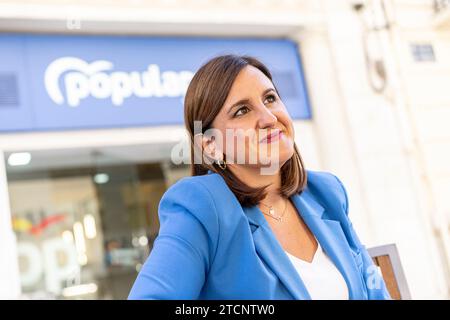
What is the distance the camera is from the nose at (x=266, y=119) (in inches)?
21.6

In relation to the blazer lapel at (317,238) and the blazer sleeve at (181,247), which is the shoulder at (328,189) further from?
the blazer sleeve at (181,247)

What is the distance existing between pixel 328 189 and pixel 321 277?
0.12 m

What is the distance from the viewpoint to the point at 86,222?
9.37ft

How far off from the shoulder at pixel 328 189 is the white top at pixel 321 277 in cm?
7

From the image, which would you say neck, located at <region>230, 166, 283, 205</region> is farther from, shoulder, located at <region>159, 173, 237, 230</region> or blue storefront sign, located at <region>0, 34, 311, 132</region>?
blue storefront sign, located at <region>0, 34, 311, 132</region>

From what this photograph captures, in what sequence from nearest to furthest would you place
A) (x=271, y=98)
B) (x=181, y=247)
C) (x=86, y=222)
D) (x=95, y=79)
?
(x=181, y=247) → (x=271, y=98) → (x=95, y=79) → (x=86, y=222)

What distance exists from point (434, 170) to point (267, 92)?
3.97 feet

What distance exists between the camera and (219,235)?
509mm

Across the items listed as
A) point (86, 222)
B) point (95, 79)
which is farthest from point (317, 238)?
point (86, 222)

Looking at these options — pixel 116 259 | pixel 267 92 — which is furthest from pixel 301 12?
pixel 267 92

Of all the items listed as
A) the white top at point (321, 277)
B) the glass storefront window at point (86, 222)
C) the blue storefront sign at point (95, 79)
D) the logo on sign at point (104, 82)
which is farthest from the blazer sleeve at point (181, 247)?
the glass storefront window at point (86, 222)

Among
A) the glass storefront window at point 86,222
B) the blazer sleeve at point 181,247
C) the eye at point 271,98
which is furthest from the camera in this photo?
the glass storefront window at point 86,222

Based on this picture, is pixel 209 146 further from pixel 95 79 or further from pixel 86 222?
pixel 86 222

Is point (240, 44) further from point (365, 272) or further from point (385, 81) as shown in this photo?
point (365, 272)
